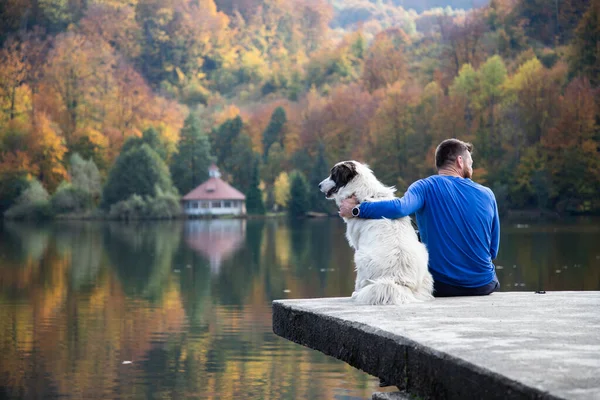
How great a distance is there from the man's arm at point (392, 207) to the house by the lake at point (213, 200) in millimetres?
73116

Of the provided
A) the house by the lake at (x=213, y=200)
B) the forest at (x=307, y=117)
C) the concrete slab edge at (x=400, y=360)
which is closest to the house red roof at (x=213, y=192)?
the house by the lake at (x=213, y=200)

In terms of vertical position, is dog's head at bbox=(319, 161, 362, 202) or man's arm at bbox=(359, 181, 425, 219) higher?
dog's head at bbox=(319, 161, 362, 202)

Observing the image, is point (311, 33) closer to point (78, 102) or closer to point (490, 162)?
point (78, 102)

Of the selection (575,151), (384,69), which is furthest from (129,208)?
(384,69)

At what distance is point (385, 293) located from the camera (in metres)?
6.37

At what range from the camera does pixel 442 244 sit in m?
6.93

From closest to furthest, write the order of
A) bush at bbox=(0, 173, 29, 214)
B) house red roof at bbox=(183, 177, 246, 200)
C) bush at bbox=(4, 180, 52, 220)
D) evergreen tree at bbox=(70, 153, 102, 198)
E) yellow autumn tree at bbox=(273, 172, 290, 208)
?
1. bush at bbox=(4, 180, 52, 220)
2. evergreen tree at bbox=(70, 153, 102, 198)
3. bush at bbox=(0, 173, 29, 214)
4. house red roof at bbox=(183, 177, 246, 200)
5. yellow autumn tree at bbox=(273, 172, 290, 208)

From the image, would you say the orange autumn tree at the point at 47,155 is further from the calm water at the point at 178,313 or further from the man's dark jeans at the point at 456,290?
the man's dark jeans at the point at 456,290

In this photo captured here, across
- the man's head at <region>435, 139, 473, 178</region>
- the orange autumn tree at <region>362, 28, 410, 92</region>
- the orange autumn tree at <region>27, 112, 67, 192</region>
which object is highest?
the orange autumn tree at <region>362, 28, 410, 92</region>

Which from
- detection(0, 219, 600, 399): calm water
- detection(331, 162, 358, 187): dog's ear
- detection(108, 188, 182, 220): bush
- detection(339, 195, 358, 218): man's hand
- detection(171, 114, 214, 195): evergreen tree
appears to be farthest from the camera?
detection(171, 114, 214, 195): evergreen tree

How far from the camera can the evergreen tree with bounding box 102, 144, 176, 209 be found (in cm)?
7269

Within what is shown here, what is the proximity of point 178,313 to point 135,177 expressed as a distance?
2254 inches

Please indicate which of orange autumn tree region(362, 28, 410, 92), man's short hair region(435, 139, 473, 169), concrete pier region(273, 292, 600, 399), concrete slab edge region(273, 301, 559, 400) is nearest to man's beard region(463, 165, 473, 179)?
man's short hair region(435, 139, 473, 169)

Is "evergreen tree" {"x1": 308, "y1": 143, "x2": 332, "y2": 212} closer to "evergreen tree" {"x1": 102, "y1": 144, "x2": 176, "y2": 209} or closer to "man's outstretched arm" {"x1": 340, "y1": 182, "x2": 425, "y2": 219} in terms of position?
"evergreen tree" {"x1": 102, "y1": 144, "x2": 176, "y2": 209}
